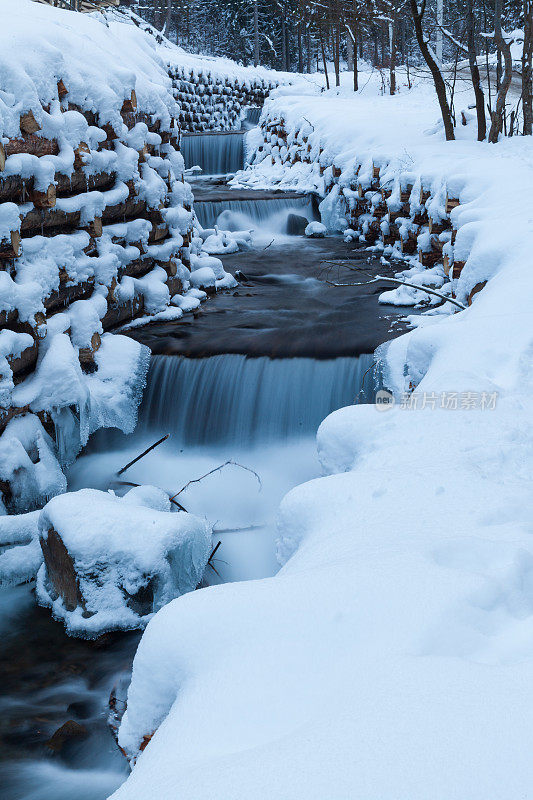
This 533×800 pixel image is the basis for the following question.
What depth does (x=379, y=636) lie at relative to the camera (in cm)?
165

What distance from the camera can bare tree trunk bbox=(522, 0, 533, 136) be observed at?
891 cm

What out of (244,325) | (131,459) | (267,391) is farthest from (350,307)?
(131,459)

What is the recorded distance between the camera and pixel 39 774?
304 centimetres

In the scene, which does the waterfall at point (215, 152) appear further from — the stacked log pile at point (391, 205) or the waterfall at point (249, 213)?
the waterfall at point (249, 213)

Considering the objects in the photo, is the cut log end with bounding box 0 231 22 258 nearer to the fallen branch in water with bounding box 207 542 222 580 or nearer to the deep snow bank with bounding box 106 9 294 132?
the fallen branch in water with bounding box 207 542 222 580

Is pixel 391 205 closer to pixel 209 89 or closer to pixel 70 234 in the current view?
pixel 70 234

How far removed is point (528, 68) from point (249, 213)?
4.76 m

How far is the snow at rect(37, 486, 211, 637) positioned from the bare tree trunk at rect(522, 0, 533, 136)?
320 inches

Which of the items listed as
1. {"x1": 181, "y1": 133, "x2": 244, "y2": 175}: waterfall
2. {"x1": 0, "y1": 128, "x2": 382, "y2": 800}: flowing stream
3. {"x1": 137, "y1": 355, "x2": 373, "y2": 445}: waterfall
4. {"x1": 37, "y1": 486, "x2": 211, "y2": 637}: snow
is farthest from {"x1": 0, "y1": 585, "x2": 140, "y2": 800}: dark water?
{"x1": 181, "y1": 133, "x2": 244, "y2": 175}: waterfall

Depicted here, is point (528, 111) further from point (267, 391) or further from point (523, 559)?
point (523, 559)

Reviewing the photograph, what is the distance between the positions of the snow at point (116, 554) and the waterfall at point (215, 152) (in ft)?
49.9

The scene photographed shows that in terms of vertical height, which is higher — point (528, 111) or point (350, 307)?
point (528, 111)

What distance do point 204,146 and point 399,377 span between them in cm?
1443

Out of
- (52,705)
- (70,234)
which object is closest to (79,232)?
(70,234)
